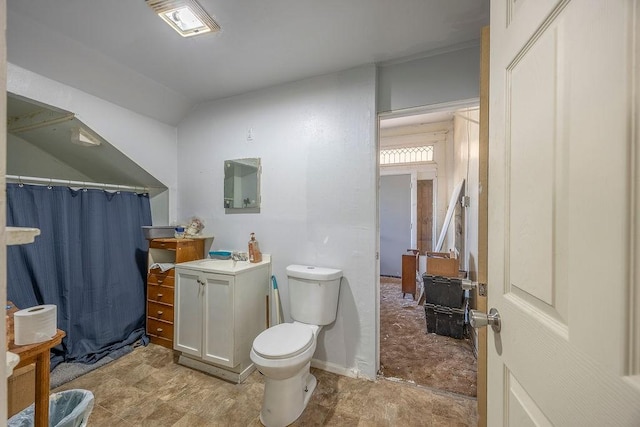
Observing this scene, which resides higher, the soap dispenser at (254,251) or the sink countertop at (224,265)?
the soap dispenser at (254,251)

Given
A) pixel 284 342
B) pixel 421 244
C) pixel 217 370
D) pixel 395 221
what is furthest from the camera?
pixel 395 221

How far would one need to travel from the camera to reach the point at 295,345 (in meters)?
1.55

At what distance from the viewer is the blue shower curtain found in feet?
6.40

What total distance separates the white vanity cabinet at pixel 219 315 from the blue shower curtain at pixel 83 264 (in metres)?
0.73

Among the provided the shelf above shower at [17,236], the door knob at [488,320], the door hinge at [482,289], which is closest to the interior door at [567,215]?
the door knob at [488,320]

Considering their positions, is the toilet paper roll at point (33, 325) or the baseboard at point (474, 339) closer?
the toilet paper roll at point (33, 325)

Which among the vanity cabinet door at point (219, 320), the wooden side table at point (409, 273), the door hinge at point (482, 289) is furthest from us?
the wooden side table at point (409, 273)

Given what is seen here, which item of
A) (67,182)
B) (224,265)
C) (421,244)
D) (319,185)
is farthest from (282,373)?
(421,244)

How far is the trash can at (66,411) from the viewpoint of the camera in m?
1.08

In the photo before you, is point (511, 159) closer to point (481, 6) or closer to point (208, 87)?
point (481, 6)

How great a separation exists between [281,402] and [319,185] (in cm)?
148

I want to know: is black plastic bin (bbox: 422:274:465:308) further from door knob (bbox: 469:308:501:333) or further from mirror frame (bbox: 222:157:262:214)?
door knob (bbox: 469:308:501:333)

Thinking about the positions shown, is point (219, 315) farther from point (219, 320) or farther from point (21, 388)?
point (21, 388)

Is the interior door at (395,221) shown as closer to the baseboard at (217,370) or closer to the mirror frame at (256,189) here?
the mirror frame at (256,189)
